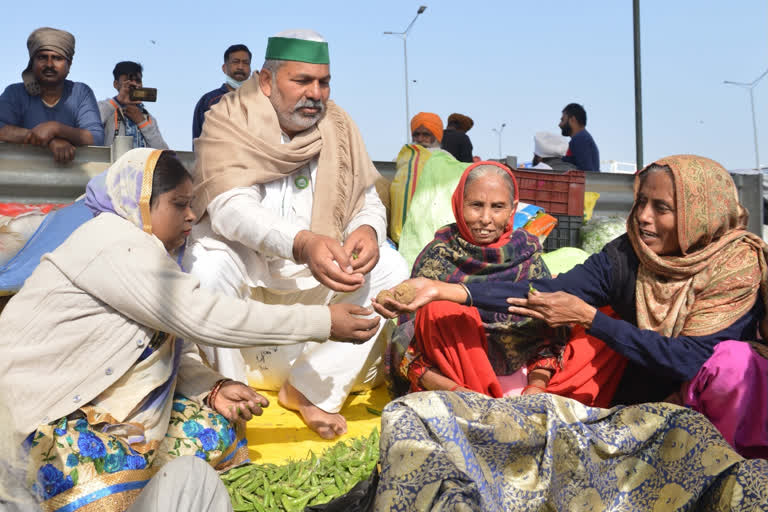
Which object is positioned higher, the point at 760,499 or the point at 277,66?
the point at 277,66

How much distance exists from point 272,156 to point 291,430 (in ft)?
4.67

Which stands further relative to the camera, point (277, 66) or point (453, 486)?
point (277, 66)

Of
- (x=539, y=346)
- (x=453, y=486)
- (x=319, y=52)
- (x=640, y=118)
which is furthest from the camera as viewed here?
(x=640, y=118)

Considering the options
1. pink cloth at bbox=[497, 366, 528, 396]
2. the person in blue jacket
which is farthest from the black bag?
the person in blue jacket

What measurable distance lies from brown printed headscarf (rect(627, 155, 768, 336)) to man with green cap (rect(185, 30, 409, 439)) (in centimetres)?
134

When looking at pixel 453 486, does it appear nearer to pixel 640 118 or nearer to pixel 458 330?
pixel 458 330

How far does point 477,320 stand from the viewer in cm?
376

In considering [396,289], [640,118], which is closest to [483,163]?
[396,289]

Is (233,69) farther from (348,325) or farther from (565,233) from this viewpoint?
(348,325)

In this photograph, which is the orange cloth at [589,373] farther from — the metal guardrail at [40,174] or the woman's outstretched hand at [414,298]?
the metal guardrail at [40,174]

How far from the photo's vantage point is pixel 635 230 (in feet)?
11.6

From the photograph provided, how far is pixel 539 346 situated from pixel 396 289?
35.4 inches

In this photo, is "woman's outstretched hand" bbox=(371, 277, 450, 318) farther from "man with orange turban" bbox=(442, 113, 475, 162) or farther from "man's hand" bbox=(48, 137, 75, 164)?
"man with orange turban" bbox=(442, 113, 475, 162)

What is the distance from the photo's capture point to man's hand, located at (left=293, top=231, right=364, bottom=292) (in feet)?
11.4
